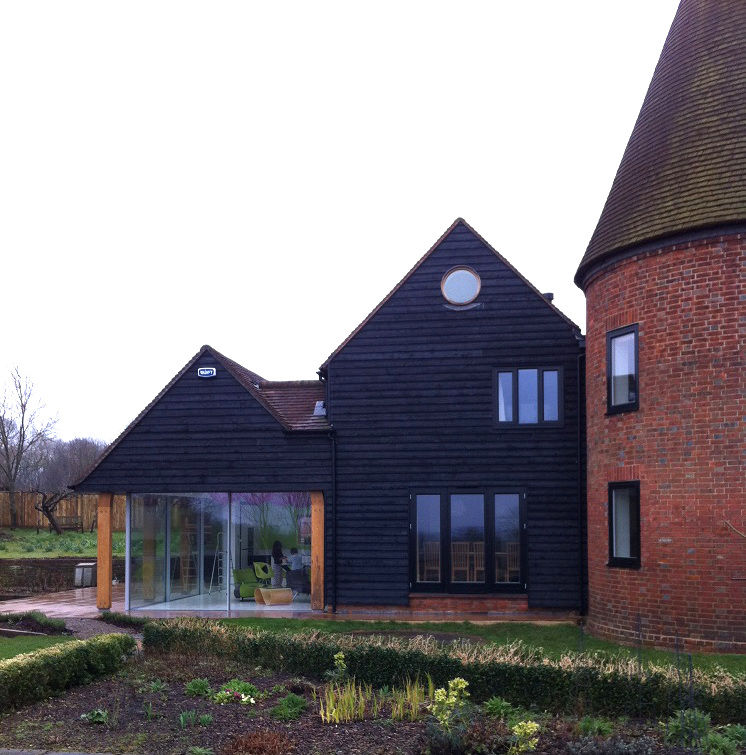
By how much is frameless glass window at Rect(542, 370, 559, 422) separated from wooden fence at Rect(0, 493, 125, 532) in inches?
1045

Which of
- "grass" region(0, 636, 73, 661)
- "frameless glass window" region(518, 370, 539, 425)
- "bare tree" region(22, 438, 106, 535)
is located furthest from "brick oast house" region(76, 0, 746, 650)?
"bare tree" region(22, 438, 106, 535)

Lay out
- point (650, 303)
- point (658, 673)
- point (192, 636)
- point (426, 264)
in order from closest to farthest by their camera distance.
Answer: point (658, 673) < point (192, 636) < point (650, 303) < point (426, 264)

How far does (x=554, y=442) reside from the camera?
58.5 ft

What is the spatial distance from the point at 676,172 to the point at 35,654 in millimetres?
11749

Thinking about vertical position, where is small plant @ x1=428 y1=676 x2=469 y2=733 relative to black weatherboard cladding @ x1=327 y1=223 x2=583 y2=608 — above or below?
below

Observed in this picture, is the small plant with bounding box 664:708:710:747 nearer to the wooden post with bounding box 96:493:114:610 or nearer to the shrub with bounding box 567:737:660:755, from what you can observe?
the shrub with bounding box 567:737:660:755

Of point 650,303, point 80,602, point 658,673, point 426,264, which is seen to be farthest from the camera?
point 80,602

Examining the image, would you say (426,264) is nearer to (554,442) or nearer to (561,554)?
(554,442)

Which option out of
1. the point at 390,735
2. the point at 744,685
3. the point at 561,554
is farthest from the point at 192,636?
the point at 561,554

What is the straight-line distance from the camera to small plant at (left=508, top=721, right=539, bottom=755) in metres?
7.19

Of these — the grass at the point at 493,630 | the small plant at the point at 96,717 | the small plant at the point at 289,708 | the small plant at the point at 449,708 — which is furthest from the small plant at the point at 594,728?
the grass at the point at 493,630

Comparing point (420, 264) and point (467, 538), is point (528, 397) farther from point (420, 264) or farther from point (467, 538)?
point (420, 264)

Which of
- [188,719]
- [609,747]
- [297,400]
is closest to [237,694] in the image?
[188,719]

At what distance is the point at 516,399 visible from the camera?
18141mm
